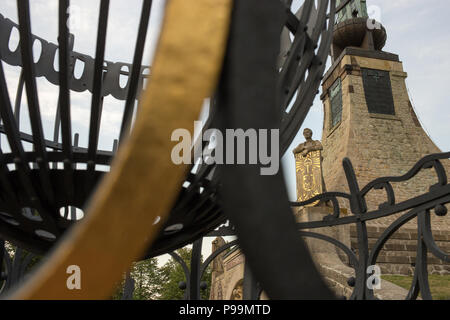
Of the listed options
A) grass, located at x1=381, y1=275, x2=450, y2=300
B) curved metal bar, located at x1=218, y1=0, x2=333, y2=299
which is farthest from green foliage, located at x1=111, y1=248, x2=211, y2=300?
curved metal bar, located at x1=218, y1=0, x2=333, y2=299

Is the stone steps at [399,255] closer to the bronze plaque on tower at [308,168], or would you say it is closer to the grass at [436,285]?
the grass at [436,285]

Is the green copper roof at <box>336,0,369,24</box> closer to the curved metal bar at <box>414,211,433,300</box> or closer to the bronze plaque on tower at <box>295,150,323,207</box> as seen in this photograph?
the bronze plaque on tower at <box>295,150,323,207</box>

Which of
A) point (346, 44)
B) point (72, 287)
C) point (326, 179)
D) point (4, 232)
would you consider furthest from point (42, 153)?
point (346, 44)

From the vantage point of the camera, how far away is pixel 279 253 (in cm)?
34

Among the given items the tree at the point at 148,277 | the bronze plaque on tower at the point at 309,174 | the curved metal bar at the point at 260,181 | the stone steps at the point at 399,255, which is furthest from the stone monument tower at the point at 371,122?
the curved metal bar at the point at 260,181

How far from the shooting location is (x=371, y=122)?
9.45m

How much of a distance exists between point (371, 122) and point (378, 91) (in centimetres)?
96

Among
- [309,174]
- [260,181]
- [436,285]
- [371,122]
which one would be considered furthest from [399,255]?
[260,181]

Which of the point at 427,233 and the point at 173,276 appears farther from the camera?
the point at 173,276

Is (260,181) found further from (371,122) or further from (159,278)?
(159,278)

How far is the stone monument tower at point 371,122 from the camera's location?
8.77 meters

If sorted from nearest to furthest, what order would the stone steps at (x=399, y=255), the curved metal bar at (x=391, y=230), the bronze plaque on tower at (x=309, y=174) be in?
the curved metal bar at (x=391, y=230)
the stone steps at (x=399, y=255)
the bronze plaque on tower at (x=309, y=174)

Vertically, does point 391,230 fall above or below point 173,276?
below

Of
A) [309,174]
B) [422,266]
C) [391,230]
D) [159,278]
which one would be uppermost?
[309,174]
